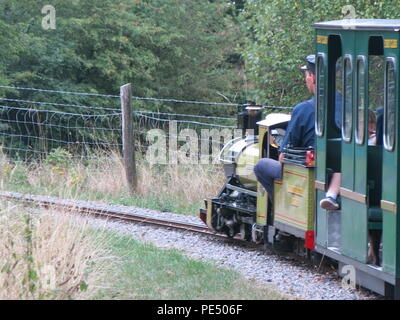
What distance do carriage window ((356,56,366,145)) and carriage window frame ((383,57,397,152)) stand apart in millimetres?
445

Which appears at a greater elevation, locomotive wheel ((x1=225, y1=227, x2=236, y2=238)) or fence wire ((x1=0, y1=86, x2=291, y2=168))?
fence wire ((x1=0, y1=86, x2=291, y2=168))

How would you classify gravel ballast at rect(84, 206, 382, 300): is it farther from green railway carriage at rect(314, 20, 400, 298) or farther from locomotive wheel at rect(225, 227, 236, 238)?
green railway carriage at rect(314, 20, 400, 298)

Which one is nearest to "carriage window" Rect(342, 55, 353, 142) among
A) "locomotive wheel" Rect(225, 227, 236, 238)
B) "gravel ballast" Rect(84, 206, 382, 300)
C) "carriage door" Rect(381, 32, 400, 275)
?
"carriage door" Rect(381, 32, 400, 275)

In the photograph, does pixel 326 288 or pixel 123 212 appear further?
pixel 123 212

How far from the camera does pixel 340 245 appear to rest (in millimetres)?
9047

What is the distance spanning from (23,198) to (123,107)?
5.46 metres

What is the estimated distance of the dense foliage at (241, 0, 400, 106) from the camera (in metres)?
17.1

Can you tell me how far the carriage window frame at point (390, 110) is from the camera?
7.76 metres

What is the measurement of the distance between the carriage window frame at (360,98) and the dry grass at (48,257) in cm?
258

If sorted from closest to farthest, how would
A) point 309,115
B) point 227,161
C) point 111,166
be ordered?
1. point 309,115
2. point 227,161
3. point 111,166

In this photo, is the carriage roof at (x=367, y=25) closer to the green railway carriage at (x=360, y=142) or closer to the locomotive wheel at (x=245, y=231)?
the green railway carriage at (x=360, y=142)

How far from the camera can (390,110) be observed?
310 inches

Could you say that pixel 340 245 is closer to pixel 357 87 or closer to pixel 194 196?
pixel 357 87

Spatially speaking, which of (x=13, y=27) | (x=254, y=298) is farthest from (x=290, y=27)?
(x=254, y=298)
